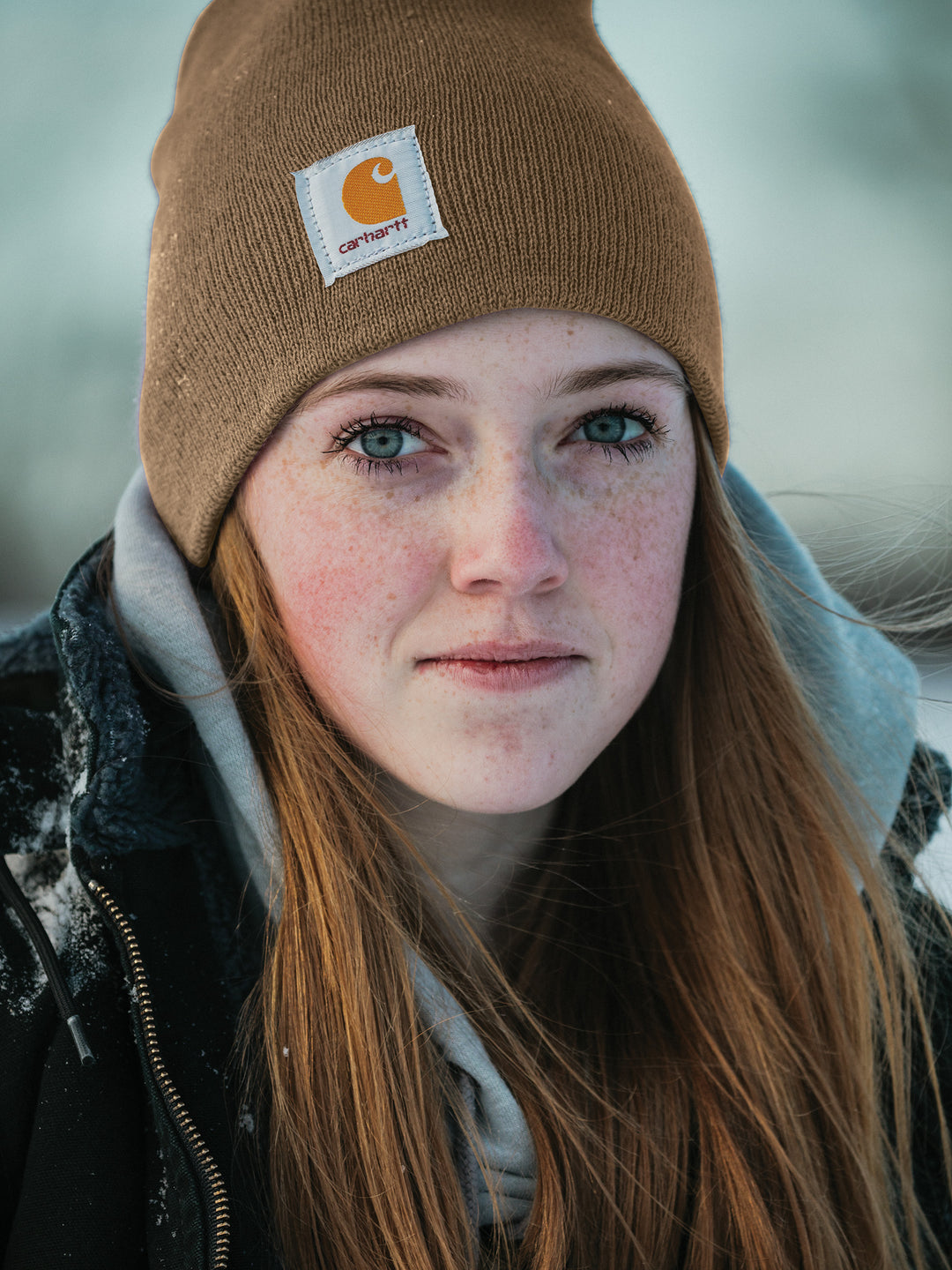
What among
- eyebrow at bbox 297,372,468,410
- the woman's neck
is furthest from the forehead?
the woman's neck

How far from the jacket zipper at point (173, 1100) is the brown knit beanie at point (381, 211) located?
557 mm

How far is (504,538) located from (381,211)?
1.51ft

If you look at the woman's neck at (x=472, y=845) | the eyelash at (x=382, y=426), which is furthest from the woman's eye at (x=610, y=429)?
the woman's neck at (x=472, y=845)

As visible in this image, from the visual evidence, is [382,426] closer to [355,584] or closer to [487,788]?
[355,584]

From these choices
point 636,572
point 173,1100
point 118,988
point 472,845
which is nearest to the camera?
point 173,1100

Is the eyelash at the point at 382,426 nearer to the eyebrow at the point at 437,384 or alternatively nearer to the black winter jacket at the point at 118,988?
the eyebrow at the point at 437,384

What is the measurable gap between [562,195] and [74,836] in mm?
1026

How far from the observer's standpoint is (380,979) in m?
1.29

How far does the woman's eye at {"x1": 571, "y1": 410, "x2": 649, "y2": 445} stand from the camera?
1342 millimetres

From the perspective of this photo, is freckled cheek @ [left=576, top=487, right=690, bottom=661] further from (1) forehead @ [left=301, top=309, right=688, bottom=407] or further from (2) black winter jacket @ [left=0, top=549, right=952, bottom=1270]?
(2) black winter jacket @ [left=0, top=549, right=952, bottom=1270]

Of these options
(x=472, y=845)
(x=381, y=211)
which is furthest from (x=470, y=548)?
(x=472, y=845)

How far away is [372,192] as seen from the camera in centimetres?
124

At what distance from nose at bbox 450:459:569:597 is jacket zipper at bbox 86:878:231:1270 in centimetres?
58

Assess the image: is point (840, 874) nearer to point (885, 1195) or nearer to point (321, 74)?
point (885, 1195)
